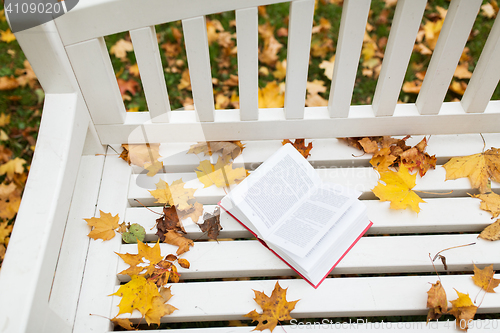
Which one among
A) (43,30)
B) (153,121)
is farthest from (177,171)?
(43,30)

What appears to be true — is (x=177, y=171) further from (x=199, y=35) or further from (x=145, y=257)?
(x=199, y=35)

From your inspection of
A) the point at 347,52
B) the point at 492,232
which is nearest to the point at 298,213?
the point at 347,52

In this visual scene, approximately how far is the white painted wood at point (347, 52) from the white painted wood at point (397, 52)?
100 mm

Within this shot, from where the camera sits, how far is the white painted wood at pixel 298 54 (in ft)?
3.36

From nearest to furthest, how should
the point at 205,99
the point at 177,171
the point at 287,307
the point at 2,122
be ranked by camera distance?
the point at 287,307 < the point at 205,99 < the point at 177,171 < the point at 2,122

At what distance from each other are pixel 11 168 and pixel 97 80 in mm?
967

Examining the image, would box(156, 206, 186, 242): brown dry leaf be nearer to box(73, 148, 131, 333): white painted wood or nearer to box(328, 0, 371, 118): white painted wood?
box(73, 148, 131, 333): white painted wood

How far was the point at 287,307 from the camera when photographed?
1.08 meters

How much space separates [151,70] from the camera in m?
1.15

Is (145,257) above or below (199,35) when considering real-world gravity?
below

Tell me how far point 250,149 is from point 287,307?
24.3 inches

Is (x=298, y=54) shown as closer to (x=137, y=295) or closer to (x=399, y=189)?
(x=399, y=189)

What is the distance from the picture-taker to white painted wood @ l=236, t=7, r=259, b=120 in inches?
40.4

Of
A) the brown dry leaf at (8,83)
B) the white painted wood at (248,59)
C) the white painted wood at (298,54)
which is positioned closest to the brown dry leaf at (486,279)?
the white painted wood at (298,54)
